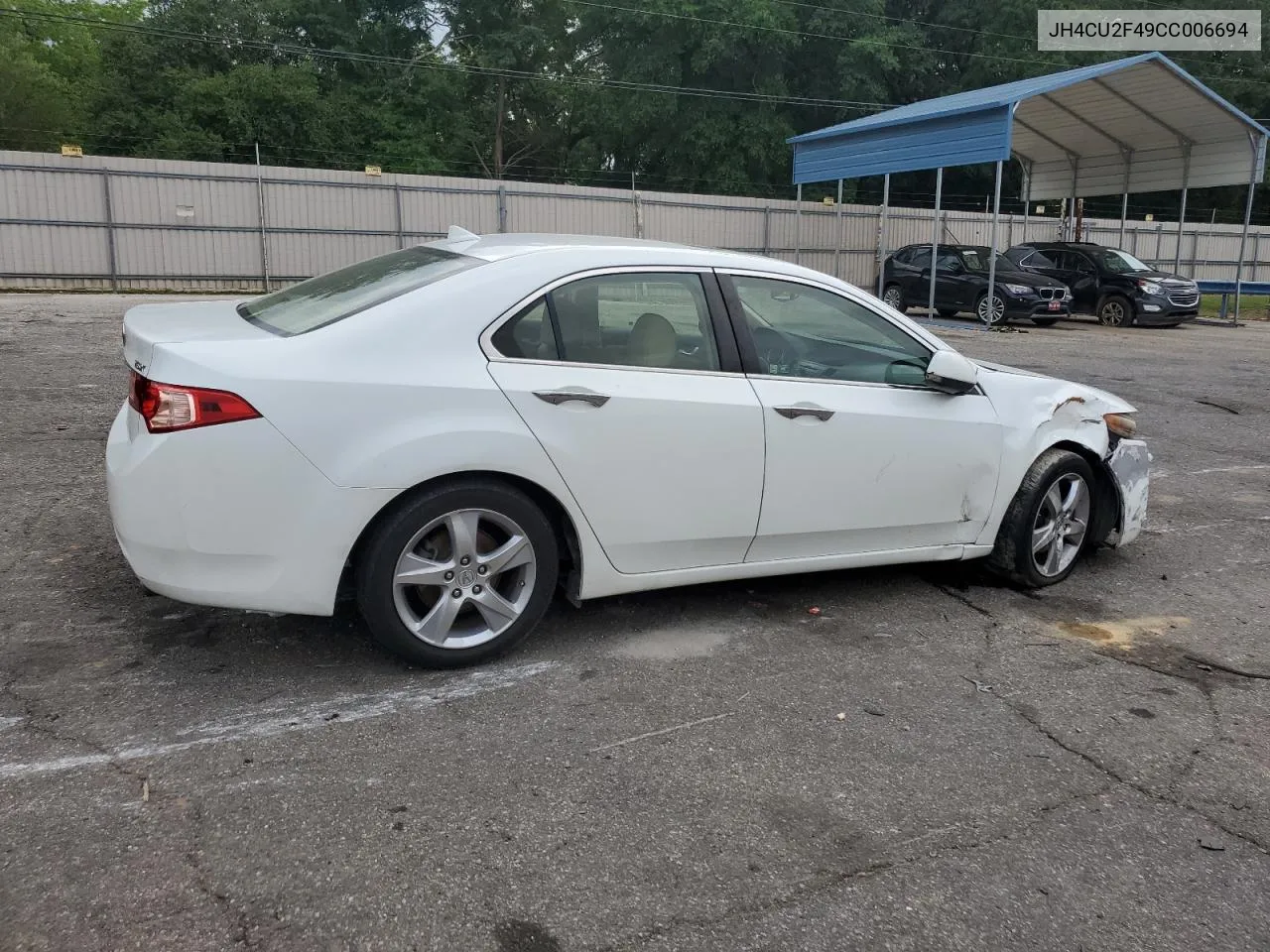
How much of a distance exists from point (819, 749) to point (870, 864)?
1.97ft

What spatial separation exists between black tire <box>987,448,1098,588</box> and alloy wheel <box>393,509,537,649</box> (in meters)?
2.29

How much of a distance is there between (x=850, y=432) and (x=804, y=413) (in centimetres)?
24

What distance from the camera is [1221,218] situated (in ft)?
147

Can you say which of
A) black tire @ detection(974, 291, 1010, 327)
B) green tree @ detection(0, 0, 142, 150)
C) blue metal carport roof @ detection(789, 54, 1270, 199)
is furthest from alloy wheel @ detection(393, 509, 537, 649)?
green tree @ detection(0, 0, 142, 150)

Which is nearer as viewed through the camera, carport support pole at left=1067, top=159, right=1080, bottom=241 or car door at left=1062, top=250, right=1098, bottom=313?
car door at left=1062, top=250, right=1098, bottom=313

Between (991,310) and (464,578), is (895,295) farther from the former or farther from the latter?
(464,578)

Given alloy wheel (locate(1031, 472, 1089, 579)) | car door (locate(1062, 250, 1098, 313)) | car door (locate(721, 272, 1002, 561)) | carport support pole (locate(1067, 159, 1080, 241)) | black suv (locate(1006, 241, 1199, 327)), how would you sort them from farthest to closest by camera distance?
1. carport support pole (locate(1067, 159, 1080, 241))
2. car door (locate(1062, 250, 1098, 313))
3. black suv (locate(1006, 241, 1199, 327))
4. alloy wheel (locate(1031, 472, 1089, 579))
5. car door (locate(721, 272, 1002, 561))

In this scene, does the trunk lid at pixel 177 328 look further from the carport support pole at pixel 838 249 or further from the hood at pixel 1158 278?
the carport support pole at pixel 838 249

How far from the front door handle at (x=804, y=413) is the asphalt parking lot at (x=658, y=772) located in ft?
2.90

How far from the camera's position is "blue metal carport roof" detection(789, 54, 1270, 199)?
18531 millimetres

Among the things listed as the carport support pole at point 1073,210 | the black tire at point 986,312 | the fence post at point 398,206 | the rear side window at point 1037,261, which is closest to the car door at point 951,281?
the black tire at point 986,312

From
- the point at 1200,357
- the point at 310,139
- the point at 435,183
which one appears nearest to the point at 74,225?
the point at 435,183

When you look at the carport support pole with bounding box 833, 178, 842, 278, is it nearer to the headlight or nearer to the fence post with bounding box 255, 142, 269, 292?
the fence post with bounding box 255, 142, 269, 292

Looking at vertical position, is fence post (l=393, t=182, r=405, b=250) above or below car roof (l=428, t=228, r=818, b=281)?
above
